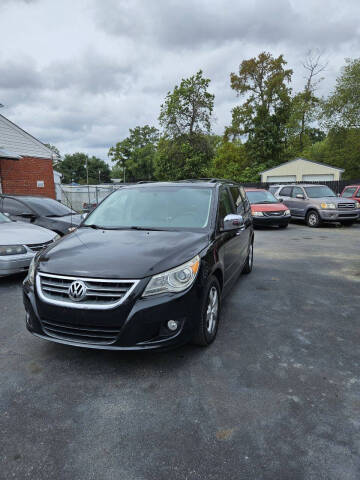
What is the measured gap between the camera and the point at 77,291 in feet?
8.82

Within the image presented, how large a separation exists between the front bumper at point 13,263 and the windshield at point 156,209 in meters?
2.00

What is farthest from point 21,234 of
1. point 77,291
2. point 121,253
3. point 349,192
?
point 349,192

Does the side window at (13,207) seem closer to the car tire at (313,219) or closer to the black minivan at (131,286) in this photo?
the black minivan at (131,286)

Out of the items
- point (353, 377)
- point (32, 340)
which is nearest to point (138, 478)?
point (353, 377)

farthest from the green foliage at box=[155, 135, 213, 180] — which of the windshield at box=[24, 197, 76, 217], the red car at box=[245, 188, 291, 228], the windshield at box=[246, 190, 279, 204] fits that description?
the windshield at box=[24, 197, 76, 217]

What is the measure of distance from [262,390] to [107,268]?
1.60 meters

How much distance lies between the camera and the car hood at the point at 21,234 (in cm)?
574

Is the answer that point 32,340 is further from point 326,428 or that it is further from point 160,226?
point 326,428

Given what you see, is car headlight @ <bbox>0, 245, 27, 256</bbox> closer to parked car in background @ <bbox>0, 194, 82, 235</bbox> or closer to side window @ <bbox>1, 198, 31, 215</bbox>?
parked car in background @ <bbox>0, 194, 82, 235</bbox>

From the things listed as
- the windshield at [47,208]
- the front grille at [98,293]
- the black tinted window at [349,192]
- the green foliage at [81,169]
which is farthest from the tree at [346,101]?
the green foliage at [81,169]

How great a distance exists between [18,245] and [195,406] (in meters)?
4.47

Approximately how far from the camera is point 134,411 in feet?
7.85

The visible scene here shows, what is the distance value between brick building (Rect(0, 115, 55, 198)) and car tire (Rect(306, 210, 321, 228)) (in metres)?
12.7

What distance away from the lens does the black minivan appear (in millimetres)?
2666
